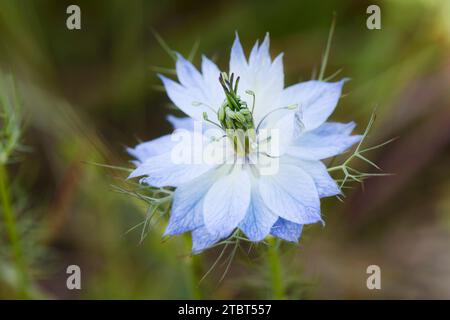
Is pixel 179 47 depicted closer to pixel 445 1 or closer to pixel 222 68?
pixel 222 68

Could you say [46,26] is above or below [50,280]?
above

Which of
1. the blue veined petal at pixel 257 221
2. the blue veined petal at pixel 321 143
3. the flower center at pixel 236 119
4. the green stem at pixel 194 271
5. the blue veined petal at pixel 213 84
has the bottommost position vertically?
the green stem at pixel 194 271

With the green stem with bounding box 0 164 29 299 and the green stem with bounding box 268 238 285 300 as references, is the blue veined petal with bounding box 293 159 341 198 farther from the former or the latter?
the green stem with bounding box 0 164 29 299

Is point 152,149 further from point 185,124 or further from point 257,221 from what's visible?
point 257,221

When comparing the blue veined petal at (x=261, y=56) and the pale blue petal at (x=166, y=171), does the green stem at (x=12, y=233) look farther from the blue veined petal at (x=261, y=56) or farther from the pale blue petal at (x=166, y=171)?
the blue veined petal at (x=261, y=56)

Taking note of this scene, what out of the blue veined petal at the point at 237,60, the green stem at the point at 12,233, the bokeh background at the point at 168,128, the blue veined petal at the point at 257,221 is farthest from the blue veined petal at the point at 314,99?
the green stem at the point at 12,233
